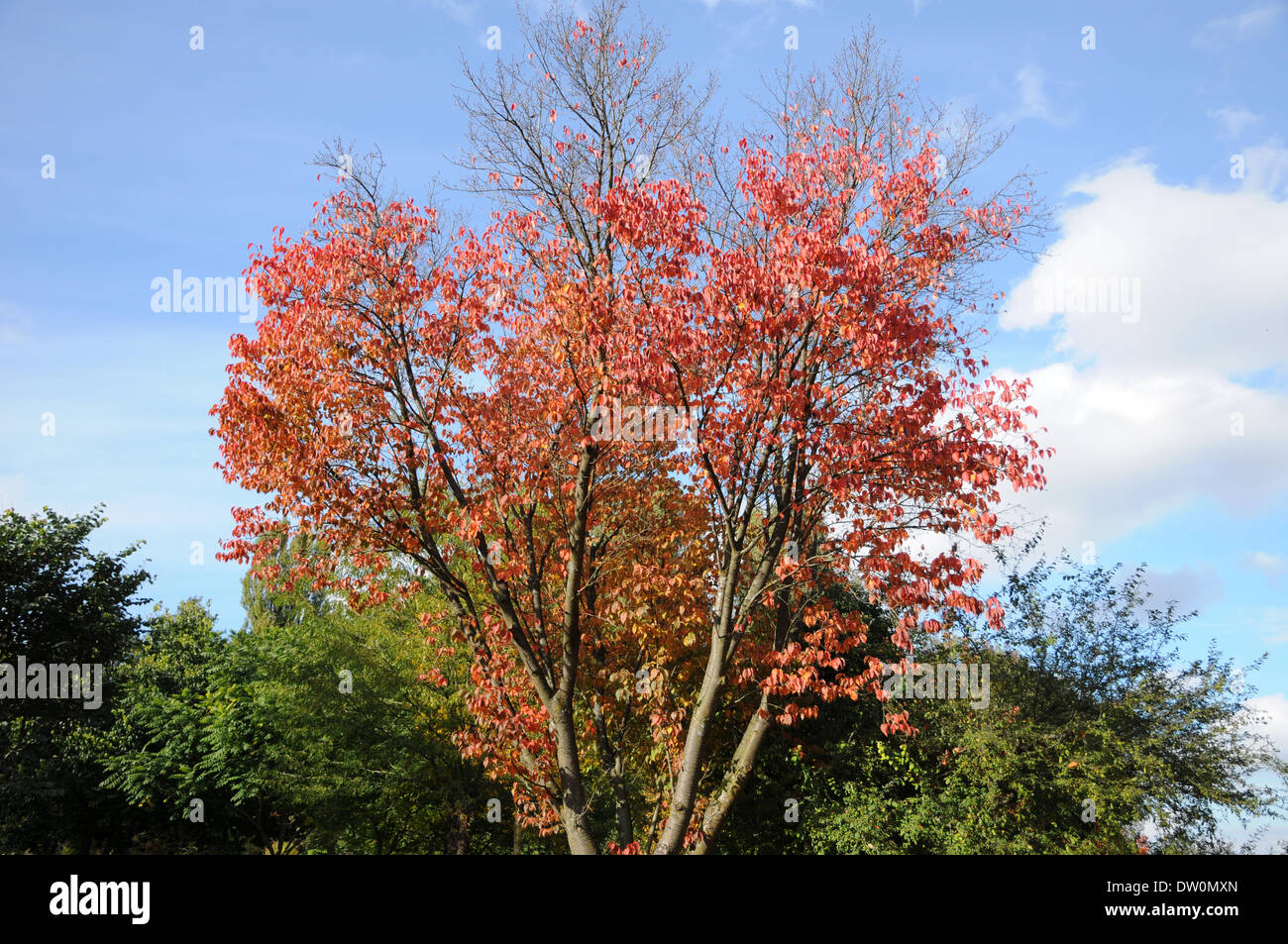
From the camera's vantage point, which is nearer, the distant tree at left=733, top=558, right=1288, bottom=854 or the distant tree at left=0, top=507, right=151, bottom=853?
the distant tree at left=733, top=558, right=1288, bottom=854

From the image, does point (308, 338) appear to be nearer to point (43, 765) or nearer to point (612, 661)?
point (612, 661)

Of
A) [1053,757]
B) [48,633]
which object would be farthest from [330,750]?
[1053,757]

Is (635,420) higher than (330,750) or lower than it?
higher

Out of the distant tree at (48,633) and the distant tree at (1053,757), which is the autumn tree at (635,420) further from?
the distant tree at (48,633)

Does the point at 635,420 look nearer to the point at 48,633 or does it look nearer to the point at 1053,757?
the point at 1053,757

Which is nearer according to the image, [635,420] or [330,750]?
[635,420]

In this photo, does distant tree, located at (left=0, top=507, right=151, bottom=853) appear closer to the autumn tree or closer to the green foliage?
the green foliage

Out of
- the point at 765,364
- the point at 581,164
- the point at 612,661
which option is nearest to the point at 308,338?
the point at 581,164

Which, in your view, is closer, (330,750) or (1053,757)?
(1053,757)

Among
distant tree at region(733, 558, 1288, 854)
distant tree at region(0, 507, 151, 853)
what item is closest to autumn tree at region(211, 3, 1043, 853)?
distant tree at region(733, 558, 1288, 854)

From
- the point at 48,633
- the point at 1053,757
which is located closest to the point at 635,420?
the point at 1053,757
